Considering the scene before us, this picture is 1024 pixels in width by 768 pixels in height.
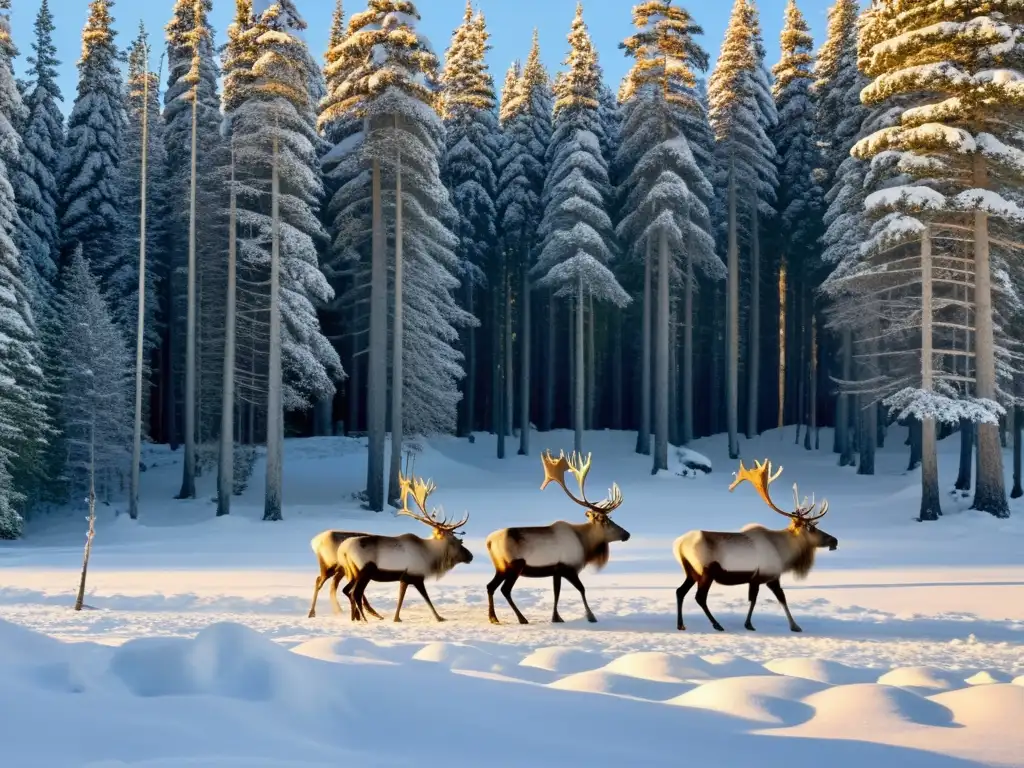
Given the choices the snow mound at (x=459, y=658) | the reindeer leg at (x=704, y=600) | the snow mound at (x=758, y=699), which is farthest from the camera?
the reindeer leg at (x=704, y=600)

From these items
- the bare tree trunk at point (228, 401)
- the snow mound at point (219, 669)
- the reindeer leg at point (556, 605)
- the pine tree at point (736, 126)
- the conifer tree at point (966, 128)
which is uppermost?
the pine tree at point (736, 126)

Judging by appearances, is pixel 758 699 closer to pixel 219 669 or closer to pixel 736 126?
pixel 219 669

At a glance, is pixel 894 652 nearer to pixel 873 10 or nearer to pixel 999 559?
pixel 999 559

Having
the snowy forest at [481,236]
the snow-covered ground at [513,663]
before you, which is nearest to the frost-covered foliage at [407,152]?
the snowy forest at [481,236]

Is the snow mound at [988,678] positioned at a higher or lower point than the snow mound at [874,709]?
lower

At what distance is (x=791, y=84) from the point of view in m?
45.6

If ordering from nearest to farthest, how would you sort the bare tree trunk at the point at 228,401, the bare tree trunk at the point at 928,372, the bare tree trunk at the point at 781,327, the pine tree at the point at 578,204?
the bare tree trunk at the point at 928,372 < the bare tree trunk at the point at 228,401 < the pine tree at the point at 578,204 < the bare tree trunk at the point at 781,327

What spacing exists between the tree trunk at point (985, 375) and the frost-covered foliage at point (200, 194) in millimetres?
19304

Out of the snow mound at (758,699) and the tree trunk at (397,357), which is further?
the tree trunk at (397,357)

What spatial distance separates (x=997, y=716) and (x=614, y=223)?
134 ft

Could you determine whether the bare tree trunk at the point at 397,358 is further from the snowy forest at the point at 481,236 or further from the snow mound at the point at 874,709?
the snow mound at the point at 874,709

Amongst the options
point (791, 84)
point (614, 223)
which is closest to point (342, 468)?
point (614, 223)

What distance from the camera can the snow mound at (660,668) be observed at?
7.91m

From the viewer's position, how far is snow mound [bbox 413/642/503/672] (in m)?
8.19
